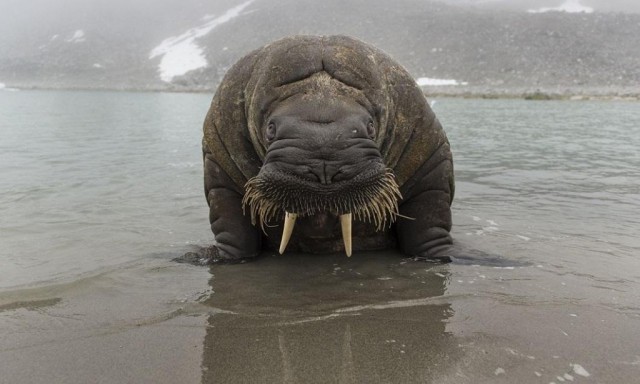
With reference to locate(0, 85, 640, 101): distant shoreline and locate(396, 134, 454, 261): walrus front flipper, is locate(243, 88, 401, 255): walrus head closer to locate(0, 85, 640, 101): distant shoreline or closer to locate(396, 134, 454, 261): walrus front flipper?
locate(396, 134, 454, 261): walrus front flipper

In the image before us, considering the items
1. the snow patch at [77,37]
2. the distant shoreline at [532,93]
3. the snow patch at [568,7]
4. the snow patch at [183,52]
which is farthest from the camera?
the snow patch at [568,7]

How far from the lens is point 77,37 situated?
102125 mm

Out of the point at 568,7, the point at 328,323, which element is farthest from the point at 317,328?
the point at 568,7

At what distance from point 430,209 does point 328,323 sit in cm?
198

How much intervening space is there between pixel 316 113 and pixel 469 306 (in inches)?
64.6

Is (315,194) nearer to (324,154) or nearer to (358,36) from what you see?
A: (324,154)

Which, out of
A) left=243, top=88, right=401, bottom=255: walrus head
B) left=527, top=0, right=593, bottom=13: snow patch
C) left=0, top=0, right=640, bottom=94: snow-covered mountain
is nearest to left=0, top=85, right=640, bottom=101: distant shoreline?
left=0, top=0, right=640, bottom=94: snow-covered mountain

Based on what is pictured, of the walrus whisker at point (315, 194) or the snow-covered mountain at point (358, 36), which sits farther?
the snow-covered mountain at point (358, 36)

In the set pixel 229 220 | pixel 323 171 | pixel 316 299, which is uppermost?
pixel 323 171

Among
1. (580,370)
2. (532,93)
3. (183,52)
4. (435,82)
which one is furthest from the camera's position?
(183,52)

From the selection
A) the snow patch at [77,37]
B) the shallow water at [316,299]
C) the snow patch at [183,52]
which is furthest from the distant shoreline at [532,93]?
the snow patch at [77,37]

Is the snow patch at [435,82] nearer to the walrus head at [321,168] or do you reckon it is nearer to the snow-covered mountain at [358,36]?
the snow-covered mountain at [358,36]

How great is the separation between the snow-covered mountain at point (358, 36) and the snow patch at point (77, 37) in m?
0.21

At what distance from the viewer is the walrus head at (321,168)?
3.63 m
